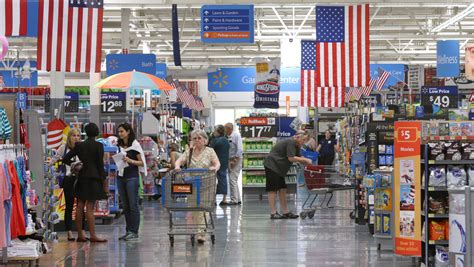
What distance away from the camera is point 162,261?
9945 mm

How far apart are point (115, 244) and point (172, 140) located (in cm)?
932

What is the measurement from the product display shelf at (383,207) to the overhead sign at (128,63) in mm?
10488

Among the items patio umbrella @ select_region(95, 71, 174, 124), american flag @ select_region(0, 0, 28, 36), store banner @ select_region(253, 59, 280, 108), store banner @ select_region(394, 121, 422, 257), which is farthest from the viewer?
store banner @ select_region(253, 59, 280, 108)

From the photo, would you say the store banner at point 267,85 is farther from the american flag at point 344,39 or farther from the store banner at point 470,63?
the store banner at point 470,63

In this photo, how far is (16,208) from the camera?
8852 millimetres

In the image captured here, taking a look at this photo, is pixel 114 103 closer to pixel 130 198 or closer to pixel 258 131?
pixel 258 131

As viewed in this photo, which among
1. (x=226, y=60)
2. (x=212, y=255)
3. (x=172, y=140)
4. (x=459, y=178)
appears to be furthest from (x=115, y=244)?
(x=226, y=60)

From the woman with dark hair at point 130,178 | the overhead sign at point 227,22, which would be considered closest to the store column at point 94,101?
the overhead sign at point 227,22

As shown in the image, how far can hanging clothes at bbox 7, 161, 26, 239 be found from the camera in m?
8.77

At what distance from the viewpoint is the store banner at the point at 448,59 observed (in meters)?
25.0

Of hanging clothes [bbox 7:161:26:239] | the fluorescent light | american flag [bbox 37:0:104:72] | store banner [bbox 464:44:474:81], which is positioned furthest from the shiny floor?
store banner [bbox 464:44:474:81]

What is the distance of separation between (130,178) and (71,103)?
758 centimetres

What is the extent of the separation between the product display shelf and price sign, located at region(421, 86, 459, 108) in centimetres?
737

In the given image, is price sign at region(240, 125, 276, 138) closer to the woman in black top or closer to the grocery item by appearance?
the woman in black top
